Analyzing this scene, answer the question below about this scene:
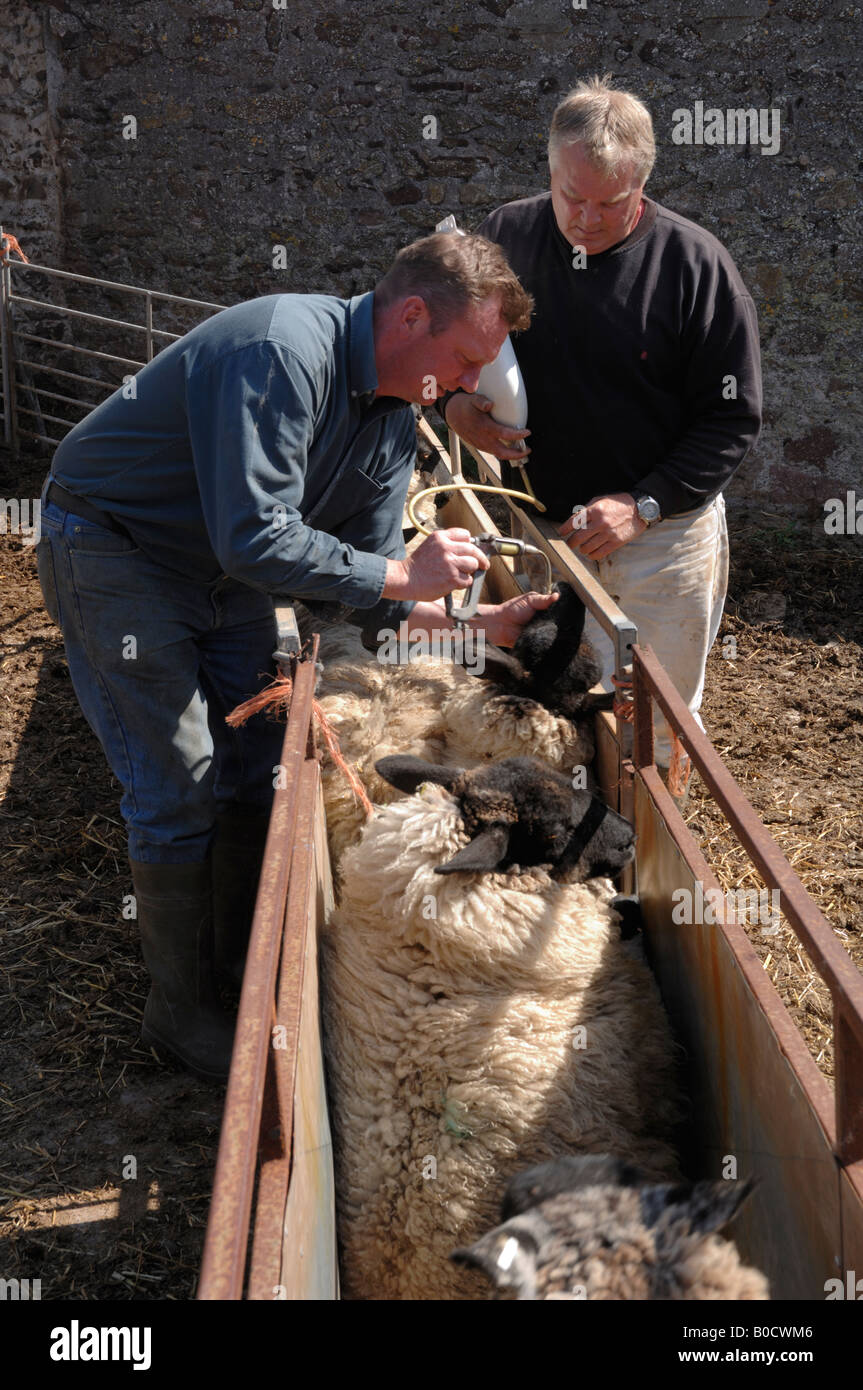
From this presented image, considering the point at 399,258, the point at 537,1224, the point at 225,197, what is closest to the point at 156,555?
the point at 399,258

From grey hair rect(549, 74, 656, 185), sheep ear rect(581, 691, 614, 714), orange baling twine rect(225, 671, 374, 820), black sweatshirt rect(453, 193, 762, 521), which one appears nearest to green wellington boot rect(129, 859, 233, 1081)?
orange baling twine rect(225, 671, 374, 820)

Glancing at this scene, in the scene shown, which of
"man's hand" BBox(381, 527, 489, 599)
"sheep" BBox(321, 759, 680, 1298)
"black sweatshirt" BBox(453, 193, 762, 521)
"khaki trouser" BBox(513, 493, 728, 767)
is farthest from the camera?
"khaki trouser" BBox(513, 493, 728, 767)

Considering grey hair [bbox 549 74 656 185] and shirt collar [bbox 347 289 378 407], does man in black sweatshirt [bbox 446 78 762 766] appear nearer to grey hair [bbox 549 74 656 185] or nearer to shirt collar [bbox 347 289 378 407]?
grey hair [bbox 549 74 656 185]

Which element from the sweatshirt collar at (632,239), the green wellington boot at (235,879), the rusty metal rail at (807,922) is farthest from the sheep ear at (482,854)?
the sweatshirt collar at (632,239)

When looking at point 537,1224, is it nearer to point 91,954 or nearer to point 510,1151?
point 510,1151

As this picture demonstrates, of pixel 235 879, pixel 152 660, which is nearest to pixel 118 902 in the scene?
pixel 235 879

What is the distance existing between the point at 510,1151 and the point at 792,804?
3.01 m

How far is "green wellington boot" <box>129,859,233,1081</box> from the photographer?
10.7ft

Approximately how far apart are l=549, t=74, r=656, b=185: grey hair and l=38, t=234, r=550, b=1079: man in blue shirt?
31.5 inches

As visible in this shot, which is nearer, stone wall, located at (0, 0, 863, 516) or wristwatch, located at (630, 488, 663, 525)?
wristwatch, located at (630, 488, 663, 525)

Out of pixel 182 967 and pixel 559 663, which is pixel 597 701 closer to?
pixel 559 663

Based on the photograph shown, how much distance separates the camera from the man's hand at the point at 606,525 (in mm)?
3643

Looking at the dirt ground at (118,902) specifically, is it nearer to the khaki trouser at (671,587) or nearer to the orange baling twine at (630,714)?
Answer: the khaki trouser at (671,587)
